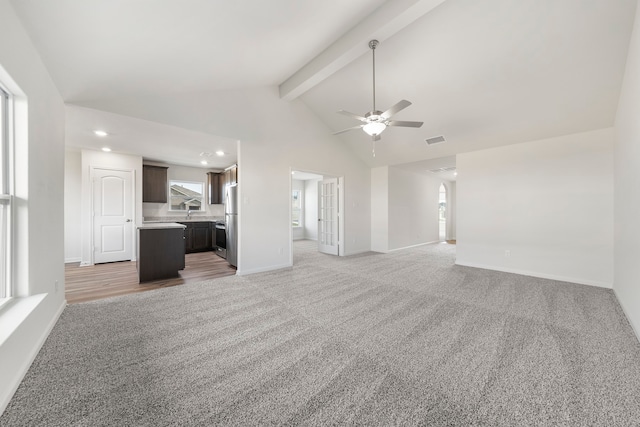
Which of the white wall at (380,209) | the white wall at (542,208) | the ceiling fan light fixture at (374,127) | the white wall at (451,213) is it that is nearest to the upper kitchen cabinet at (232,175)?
the ceiling fan light fixture at (374,127)

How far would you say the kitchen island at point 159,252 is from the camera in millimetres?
3875

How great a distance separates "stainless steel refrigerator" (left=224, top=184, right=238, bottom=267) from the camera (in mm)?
4744

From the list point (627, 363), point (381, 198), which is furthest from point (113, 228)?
point (627, 363)

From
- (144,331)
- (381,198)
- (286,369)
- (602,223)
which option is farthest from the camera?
(381,198)

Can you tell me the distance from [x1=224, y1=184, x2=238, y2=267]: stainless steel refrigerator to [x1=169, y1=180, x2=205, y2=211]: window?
89.8 inches

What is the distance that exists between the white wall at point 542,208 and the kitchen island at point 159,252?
5.74m

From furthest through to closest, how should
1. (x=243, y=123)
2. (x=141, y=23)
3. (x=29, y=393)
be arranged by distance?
(x=243, y=123), (x=141, y=23), (x=29, y=393)

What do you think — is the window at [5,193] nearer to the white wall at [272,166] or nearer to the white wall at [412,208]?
the white wall at [272,166]

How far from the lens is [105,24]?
1.78 metres

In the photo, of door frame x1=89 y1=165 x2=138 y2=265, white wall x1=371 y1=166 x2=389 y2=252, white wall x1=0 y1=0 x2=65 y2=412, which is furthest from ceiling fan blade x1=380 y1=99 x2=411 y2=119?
door frame x1=89 y1=165 x2=138 y2=265

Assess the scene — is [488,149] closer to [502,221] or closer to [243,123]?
[502,221]

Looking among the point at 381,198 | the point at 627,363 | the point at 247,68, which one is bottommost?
the point at 627,363

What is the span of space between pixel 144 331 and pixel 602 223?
6.43 m

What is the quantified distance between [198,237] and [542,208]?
775 cm
